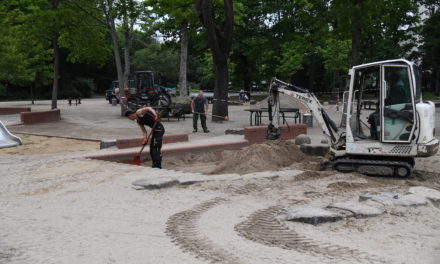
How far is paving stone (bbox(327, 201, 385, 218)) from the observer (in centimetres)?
635

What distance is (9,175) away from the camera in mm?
9703

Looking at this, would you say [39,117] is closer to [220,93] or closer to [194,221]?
[220,93]

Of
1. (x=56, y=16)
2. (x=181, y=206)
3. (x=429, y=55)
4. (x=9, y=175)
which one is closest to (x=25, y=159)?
(x=9, y=175)

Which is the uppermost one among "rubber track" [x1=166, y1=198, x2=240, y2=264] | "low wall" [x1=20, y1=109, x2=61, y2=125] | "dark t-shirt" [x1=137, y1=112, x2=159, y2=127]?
"dark t-shirt" [x1=137, y1=112, x2=159, y2=127]

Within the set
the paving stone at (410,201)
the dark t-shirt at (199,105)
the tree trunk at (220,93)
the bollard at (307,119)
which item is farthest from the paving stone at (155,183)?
the tree trunk at (220,93)

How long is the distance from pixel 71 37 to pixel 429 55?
39.0 meters

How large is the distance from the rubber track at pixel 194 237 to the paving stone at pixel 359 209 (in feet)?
6.20

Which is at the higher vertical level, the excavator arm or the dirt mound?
the excavator arm

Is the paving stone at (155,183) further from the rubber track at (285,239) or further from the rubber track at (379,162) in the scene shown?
the rubber track at (379,162)

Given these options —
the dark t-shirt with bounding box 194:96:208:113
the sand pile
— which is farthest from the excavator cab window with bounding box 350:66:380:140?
the dark t-shirt with bounding box 194:96:208:113

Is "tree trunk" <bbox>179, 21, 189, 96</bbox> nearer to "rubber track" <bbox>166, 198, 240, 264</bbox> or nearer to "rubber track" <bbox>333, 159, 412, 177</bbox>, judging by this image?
"rubber track" <bbox>333, 159, 412, 177</bbox>

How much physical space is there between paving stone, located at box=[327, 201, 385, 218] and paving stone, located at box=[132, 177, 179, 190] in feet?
9.61

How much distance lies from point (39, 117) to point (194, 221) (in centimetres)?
1760

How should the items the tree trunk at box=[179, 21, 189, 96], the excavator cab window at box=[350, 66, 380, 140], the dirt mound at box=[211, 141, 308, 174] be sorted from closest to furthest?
the excavator cab window at box=[350, 66, 380, 140] → the dirt mound at box=[211, 141, 308, 174] → the tree trunk at box=[179, 21, 189, 96]
